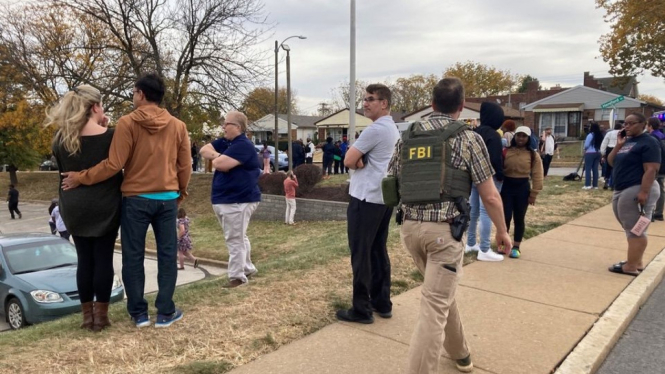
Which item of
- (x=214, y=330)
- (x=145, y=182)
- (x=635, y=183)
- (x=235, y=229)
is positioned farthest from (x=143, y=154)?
(x=635, y=183)

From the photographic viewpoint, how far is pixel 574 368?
3234 millimetres

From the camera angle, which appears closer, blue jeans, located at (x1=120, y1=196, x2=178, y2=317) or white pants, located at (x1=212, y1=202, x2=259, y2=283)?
blue jeans, located at (x1=120, y1=196, x2=178, y2=317)

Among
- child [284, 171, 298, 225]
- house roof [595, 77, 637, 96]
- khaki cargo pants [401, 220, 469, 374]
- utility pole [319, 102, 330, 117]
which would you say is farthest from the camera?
utility pole [319, 102, 330, 117]

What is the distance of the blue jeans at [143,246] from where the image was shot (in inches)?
143

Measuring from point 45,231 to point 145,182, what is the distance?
18886mm

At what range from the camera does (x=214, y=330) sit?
3.65 meters

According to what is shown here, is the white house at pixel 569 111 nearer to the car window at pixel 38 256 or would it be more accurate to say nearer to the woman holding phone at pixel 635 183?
the woman holding phone at pixel 635 183

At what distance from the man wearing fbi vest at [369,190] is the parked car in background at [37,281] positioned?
17.4 feet

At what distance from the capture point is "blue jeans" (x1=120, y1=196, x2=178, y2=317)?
143 inches

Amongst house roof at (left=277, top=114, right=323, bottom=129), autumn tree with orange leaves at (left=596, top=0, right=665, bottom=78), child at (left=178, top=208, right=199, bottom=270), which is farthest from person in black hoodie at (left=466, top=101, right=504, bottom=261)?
house roof at (left=277, top=114, right=323, bottom=129)

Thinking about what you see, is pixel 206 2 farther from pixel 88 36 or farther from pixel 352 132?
pixel 352 132

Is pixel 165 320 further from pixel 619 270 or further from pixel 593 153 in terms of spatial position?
pixel 593 153

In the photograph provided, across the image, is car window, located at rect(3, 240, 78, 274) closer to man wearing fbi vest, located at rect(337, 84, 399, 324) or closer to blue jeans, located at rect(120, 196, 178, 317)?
blue jeans, located at rect(120, 196, 178, 317)

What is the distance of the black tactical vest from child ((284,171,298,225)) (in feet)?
39.1
